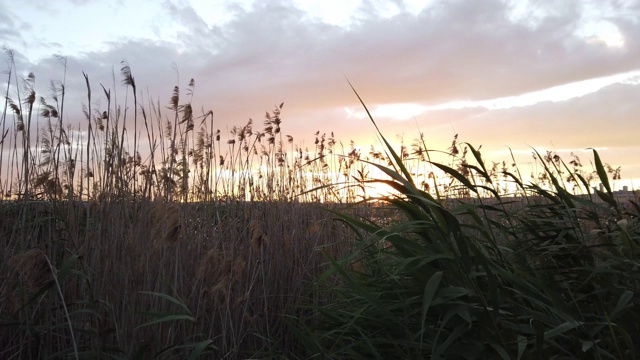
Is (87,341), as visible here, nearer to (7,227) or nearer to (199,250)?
(199,250)

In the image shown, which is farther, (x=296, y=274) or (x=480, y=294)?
(x=296, y=274)

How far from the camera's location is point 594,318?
2691mm

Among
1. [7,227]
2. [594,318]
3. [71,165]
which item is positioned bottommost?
[594,318]

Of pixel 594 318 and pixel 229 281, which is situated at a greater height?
pixel 229 281

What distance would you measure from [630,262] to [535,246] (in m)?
0.50

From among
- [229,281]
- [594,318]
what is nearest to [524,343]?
[594,318]

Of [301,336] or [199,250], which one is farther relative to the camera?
[199,250]

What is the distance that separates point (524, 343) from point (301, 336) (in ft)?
3.43

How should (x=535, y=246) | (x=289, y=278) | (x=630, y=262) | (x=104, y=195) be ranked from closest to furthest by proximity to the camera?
(x=630, y=262), (x=535, y=246), (x=104, y=195), (x=289, y=278)

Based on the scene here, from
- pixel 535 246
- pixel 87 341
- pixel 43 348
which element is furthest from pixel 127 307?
pixel 535 246

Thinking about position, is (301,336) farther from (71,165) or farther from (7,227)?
(7,227)

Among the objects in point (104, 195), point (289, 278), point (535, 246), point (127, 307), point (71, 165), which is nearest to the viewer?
point (127, 307)

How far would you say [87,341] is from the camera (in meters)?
2.89

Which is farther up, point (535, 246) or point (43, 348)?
point (535, 246)
